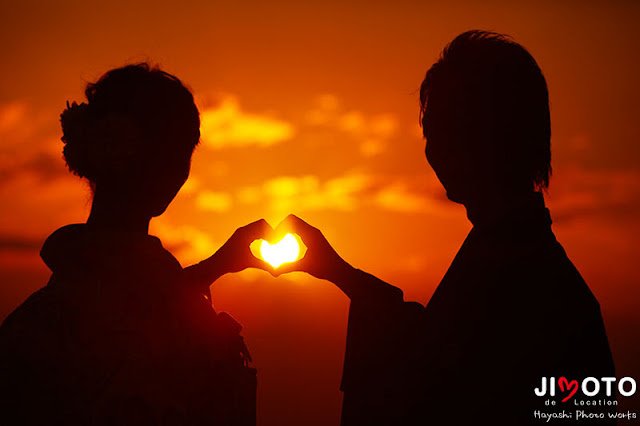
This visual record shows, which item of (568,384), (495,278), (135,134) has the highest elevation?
(135,134)

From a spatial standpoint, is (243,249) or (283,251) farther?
(243,249)

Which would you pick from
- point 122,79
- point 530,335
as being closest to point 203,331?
point 122,79

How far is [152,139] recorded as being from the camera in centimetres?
459

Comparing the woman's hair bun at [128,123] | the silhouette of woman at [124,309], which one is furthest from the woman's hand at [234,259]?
the woman's hair bun at [128,123]

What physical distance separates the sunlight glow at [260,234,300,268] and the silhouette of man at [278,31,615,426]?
1.06 m

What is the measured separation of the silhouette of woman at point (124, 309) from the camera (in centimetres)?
420

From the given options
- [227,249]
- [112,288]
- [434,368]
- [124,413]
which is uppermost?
[227,249]

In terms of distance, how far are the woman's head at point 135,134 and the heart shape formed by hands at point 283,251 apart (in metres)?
0.92

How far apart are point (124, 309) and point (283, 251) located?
1.31 m

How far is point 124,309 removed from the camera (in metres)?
4.39

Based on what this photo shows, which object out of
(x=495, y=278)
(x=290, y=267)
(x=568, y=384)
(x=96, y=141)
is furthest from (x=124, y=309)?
(x=568, y=384)

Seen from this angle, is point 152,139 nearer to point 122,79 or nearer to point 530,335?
point 122,79

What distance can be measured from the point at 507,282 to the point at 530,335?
12.5 inches

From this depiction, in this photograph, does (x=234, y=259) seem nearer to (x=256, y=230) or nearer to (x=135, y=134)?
(x=256, y=230)
